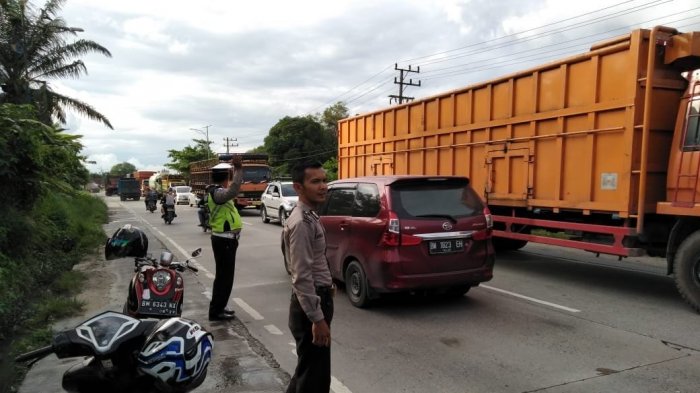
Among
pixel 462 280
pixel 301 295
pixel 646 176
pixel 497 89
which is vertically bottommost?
pixel 462 280

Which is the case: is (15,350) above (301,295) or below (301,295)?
below

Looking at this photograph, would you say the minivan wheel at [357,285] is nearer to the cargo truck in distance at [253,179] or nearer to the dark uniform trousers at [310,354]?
the dark uniform trousers at [310,354]

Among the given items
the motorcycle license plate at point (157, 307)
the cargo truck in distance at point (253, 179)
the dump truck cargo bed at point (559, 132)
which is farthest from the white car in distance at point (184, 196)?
the motorcycle license plate at point (157, 307)

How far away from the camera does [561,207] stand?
26.3 feet

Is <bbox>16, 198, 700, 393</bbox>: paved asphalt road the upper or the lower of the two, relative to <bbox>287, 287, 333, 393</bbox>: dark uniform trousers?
lower

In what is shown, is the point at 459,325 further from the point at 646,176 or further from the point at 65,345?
the point at 65,345

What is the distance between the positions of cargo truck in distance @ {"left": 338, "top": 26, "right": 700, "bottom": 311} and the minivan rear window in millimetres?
2033

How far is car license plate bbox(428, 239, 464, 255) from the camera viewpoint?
605 centimetres

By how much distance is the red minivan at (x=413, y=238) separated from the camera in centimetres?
600

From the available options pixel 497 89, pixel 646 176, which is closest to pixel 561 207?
pixel 646 176

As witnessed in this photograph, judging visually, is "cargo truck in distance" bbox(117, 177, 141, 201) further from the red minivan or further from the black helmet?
the black helmet

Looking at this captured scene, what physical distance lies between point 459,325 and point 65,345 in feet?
13.7

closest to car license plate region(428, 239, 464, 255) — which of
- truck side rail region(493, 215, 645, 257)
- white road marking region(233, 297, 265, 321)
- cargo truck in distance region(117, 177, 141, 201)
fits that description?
white road marking region(233, 297, 265, 321)

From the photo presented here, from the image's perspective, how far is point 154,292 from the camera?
433 cm
